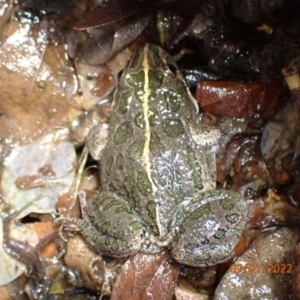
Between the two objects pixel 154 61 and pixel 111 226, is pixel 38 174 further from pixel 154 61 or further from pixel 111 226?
pixel 154 61

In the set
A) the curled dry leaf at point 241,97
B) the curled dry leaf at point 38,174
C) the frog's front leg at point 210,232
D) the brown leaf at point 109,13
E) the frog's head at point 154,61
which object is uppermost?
the brown leaf at point 109,13

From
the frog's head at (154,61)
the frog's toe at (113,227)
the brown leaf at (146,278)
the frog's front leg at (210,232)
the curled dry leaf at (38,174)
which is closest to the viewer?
the frog's front leg at (210,232)

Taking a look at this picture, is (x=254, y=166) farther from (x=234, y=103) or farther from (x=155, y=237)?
(x=155, y=237)

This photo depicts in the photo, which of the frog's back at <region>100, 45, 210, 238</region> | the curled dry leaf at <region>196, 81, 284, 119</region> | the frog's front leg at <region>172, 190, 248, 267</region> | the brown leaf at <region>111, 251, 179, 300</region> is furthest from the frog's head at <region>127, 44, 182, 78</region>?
the brown leaf at <region>111, 251, 179, 300</region>

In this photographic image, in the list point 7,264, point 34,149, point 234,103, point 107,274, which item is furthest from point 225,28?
point 7,264
